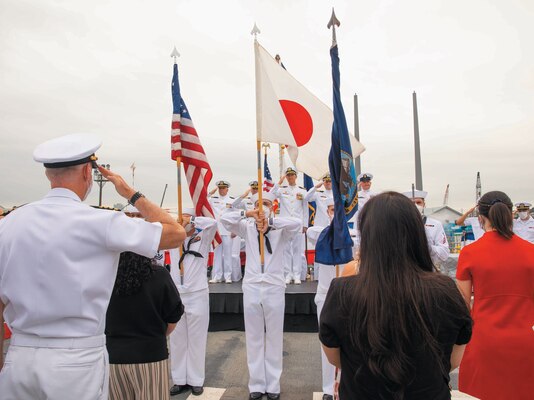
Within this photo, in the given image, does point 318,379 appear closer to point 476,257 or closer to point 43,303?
point 476,257

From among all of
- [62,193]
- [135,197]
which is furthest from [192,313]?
[62,193]

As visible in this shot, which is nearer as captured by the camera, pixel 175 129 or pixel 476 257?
pixel 476 257

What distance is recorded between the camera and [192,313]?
15.8 ft

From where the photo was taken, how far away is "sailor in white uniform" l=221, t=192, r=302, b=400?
453 centimetres

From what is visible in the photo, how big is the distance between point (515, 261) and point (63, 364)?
8.75ft

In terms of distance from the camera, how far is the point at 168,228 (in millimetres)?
1940

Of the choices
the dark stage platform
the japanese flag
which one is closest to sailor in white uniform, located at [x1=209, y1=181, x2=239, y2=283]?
the dark stage platform

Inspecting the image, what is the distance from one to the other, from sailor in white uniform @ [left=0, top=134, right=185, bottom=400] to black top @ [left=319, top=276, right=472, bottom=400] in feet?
2.75

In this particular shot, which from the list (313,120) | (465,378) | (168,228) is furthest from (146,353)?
(313,120)

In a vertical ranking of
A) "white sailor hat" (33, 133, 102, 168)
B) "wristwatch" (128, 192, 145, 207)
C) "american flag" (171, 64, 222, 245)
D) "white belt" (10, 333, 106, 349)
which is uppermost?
"american flag" (171, 64, 222, 245)

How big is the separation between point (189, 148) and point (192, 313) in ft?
6.72

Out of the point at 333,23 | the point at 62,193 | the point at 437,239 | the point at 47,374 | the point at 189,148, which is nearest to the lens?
the point at 47,374

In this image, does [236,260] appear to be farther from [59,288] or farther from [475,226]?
[59,288]

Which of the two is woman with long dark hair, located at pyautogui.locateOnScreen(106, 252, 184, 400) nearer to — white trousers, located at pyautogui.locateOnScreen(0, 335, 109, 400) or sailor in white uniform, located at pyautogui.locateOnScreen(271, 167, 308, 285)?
white trousers, located at pyautogui.locateOnScreen(0, 335, 109, 400)
